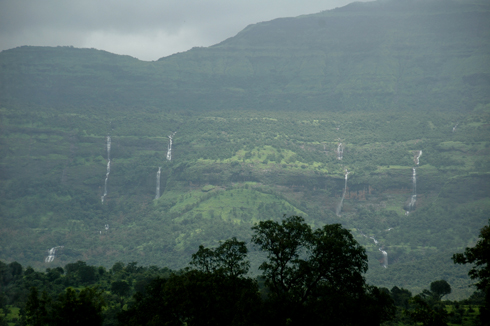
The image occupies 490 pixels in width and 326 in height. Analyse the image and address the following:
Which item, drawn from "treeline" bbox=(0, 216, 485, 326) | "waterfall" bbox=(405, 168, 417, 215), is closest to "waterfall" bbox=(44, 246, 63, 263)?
"waterfall" bbox=(405, 168, 417, 215)

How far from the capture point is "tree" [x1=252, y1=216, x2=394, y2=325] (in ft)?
110

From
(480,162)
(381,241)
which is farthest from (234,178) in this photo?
(480,162)

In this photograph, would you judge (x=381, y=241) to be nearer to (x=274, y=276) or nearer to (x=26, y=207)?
(x=26, y=207)

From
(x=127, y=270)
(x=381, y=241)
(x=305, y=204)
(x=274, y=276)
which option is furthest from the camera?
(x=305, y=204)

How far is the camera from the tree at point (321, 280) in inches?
1319

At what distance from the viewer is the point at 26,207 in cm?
18025

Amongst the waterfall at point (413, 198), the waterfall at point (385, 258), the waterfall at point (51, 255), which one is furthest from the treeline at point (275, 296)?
the waterfall at point (413, 198)

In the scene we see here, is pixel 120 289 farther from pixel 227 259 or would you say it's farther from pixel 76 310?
pixel 76 310

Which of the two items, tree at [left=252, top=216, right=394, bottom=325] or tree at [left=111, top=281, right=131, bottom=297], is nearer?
tree at [left=252, top=216, right=394, bottom=325]

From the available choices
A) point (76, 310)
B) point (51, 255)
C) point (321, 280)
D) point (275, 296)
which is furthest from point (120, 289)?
point (51, 255)

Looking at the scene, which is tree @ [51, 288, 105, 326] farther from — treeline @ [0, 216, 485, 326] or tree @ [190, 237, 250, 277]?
tree @ [190, 237, 250, 277]

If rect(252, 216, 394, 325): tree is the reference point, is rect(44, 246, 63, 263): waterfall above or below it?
below

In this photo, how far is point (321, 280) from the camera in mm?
35594

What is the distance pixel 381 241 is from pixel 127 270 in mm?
105240
